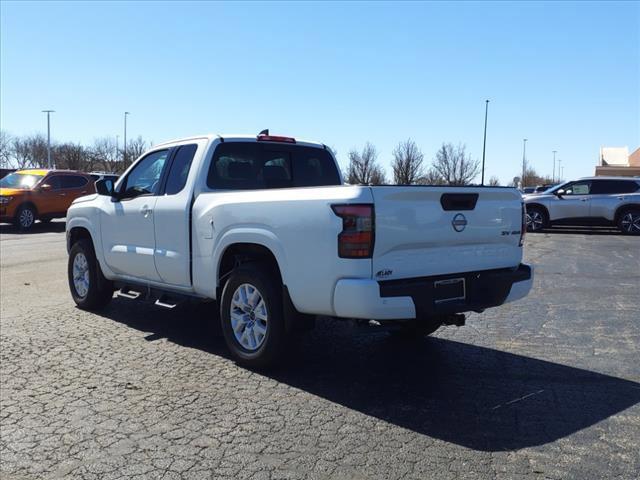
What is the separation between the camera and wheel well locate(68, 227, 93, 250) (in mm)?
7656

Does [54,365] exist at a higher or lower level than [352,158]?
lower

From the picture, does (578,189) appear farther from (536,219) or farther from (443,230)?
(443,230)

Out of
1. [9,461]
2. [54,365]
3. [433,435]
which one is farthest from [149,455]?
[54,365]

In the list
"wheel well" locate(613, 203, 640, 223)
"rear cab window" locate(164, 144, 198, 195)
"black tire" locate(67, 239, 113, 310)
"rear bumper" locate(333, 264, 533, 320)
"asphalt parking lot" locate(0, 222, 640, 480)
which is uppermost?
"rear cab window" locate(164, 144, 198, 195)

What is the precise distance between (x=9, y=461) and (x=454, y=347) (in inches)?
152

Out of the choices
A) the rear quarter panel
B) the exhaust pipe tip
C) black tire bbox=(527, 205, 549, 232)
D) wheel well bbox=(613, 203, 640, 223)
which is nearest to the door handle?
the rear quarter panel

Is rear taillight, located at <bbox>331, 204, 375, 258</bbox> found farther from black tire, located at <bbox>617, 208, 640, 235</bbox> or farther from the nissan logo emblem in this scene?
black tire, located at <bbox>617, 208, 640, 235</bbox>

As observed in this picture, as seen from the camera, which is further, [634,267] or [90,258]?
[634,267]

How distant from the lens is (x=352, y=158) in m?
35.1

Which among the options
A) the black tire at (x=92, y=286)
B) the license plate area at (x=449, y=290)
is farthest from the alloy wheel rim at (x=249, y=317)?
the black tire at (x=92, y=286)

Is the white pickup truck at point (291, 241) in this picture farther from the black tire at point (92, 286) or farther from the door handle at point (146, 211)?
the black tire at point (92, 286)

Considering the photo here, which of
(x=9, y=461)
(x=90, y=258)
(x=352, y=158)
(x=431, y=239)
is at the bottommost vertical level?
(x=9, y=461)

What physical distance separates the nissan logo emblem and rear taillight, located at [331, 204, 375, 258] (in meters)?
0.82

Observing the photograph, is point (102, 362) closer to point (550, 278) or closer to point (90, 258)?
point (90, 258)
